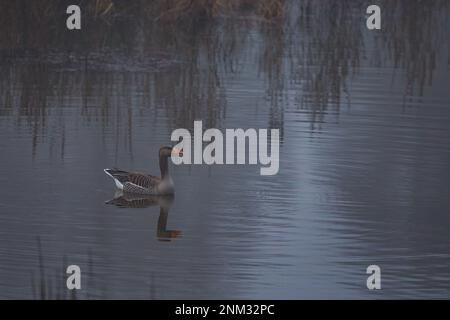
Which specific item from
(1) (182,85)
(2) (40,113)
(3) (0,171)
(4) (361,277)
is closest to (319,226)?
(4) (361,277)

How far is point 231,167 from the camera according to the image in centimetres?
1405

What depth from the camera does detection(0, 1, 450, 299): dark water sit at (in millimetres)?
10500

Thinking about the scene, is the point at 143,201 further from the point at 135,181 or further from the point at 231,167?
the point at 231,167

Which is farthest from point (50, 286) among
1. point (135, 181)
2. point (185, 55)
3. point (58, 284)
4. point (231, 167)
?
point (185, 55)

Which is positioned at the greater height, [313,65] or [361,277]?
[313,65]

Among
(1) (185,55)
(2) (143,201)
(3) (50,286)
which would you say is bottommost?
(3) (50,286)

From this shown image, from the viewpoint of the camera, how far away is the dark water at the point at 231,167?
10500 millimetres

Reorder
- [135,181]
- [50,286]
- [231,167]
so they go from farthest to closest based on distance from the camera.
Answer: [231,167], [135,181], [50,286]

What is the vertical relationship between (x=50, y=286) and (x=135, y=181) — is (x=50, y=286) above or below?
below

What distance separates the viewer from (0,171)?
44.3ft

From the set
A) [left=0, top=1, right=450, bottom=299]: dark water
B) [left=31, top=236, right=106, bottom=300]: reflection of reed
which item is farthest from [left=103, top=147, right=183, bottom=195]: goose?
[left=31, top=236, right=106, bottom=300]: reflection of reed
